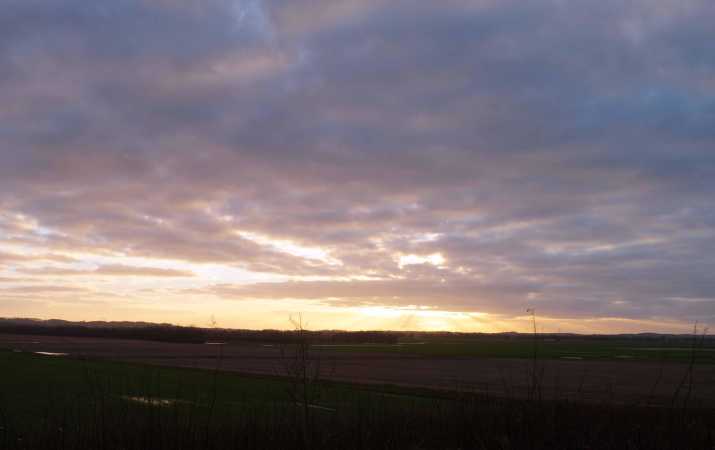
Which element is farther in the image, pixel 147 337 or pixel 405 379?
pixel 147 337

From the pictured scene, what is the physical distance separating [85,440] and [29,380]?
31.2m

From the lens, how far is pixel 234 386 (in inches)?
1423

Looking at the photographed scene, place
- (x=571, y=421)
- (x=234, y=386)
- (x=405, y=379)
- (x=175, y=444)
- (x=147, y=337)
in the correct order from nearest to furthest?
(x=175, y=444) < (x=571, y=421) < (x=234, y=386) < (x=405, y=379) < (x=147, y=337)

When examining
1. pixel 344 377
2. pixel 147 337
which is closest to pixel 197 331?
pixel 147 337

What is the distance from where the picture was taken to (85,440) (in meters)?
9.23

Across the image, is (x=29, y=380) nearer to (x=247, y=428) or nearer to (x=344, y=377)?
(x=344, y=377)

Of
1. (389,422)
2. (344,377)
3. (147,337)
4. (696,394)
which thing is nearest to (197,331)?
(147,337)

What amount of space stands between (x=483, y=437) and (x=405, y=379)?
36.8m

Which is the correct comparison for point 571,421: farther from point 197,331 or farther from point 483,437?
point 197,331

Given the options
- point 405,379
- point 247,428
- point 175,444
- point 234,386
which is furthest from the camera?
point 405,379

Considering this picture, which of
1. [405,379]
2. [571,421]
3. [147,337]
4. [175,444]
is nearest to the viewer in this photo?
[175,444]

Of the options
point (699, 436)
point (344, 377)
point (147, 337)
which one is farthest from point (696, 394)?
point (147, 337)

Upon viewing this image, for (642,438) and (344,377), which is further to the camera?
(344,377)

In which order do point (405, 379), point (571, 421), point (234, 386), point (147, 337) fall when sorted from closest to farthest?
point (571, 421) < point (234, 386) < point (405, 379) < point (147, 337)
